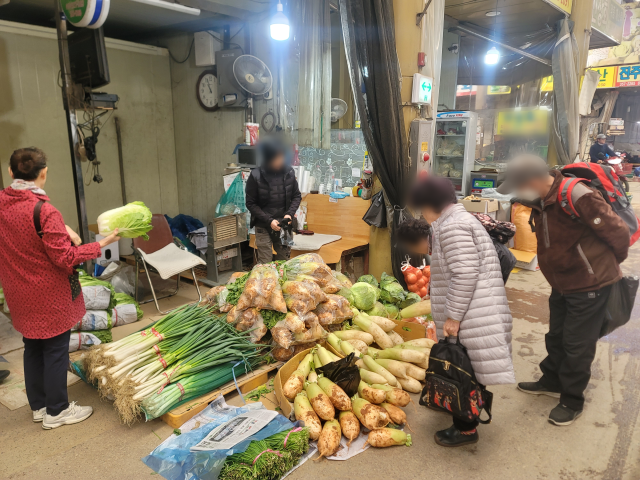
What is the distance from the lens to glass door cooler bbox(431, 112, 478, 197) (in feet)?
25.9

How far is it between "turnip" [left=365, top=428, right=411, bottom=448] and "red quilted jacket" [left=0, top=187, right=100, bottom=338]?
6.45 feet

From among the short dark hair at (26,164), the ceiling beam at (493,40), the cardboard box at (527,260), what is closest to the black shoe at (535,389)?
the cardboard box at (527,260)

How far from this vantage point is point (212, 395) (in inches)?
121

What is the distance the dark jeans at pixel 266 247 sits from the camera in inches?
192

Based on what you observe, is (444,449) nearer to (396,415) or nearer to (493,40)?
(396,415)

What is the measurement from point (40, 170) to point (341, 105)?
450 cm

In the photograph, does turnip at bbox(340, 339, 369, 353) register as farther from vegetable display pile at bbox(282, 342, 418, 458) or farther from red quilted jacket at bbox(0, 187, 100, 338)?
red quilted jacket at bbox(0, 187, 100, 338)

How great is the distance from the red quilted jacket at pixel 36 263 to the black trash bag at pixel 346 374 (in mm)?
1656

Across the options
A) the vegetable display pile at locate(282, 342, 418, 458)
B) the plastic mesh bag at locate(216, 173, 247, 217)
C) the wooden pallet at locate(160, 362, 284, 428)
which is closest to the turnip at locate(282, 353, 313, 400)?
the vegetable display pile at locate(282, 342, 418, 458)

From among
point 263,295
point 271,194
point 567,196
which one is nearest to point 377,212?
point 271,194

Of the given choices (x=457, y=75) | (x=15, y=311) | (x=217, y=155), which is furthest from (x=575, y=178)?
(x=457, y=75)

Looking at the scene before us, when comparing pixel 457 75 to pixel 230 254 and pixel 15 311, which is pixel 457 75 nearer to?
pixel 230 254

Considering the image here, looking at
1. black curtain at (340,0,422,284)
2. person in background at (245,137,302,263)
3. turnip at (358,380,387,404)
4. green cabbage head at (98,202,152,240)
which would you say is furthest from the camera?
person in background at (245,137,302,263)

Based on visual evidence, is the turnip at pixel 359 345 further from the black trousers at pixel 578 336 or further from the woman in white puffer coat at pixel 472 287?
the black trousers at pixel 578 336
